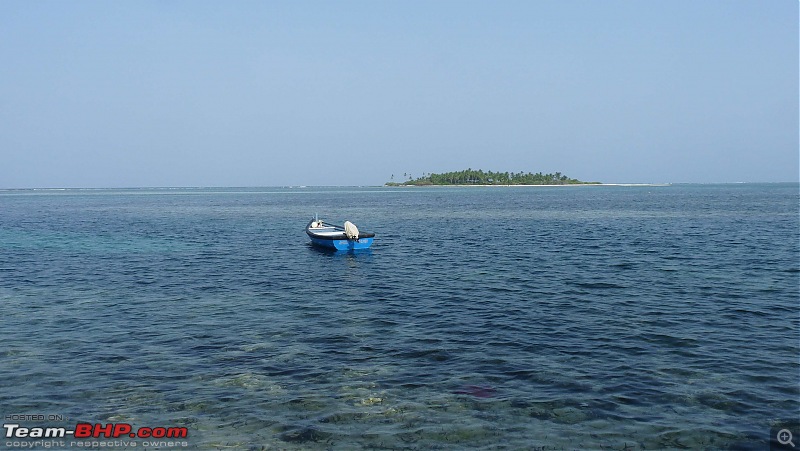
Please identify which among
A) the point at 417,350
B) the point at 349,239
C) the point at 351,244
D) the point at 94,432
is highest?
the point at 349,239

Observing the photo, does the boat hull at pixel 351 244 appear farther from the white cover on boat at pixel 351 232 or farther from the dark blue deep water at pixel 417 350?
the dark blue deep water at pixel 417 350

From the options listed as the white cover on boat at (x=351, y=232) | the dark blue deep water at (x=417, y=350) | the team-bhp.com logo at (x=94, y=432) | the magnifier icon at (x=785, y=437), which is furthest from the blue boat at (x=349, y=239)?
the magnifier icon at (x=785, y=437)

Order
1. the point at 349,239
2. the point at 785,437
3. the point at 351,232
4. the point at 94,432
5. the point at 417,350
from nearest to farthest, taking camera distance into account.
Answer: the point at 785,437, the point at 94,432, the point at 417,350, the point at 351,232, the point at 349,239

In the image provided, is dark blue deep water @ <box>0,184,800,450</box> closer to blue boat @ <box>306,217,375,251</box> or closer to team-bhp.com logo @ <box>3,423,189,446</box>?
team-bhp.com logo @ <box>3,423,189,446</box>

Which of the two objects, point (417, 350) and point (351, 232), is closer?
point (417, 350)

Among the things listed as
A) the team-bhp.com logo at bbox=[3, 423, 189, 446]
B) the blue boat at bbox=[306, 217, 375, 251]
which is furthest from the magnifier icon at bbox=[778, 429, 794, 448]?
the blue boat at bbox=[306, 217, 375, 251]

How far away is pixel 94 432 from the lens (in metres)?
12.3

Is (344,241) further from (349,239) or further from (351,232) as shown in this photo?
(351,232)

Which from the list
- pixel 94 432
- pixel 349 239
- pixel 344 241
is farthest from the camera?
pixel 344 241

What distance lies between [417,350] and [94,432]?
373 inches

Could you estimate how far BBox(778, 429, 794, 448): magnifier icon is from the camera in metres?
11.5

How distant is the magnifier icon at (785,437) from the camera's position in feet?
37.9

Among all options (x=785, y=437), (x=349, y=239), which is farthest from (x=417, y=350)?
(x=349, y=239)

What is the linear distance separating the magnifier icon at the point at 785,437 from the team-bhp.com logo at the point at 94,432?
13133 millimetres
